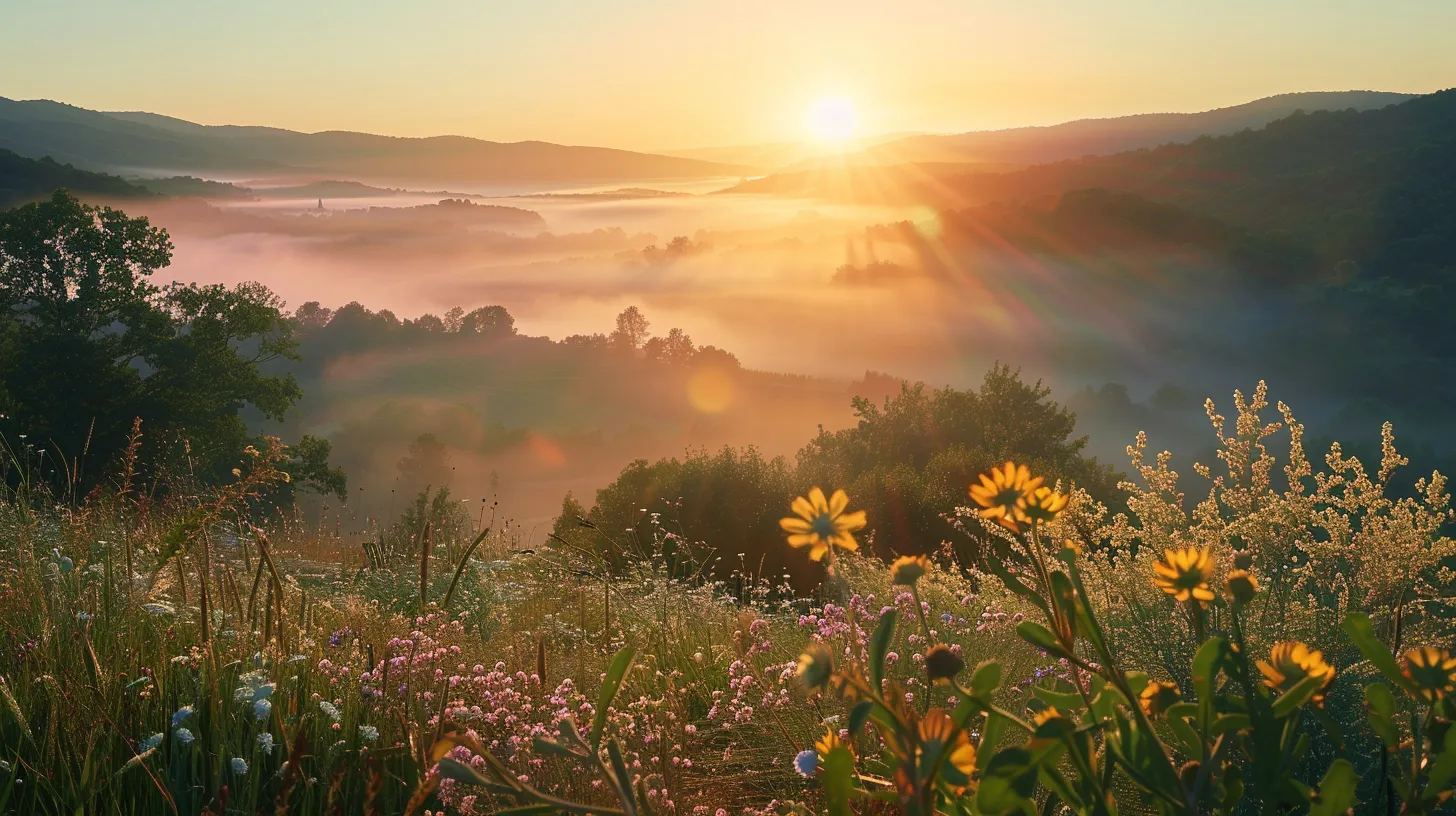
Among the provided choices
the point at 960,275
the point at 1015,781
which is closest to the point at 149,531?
the point at 1015,781

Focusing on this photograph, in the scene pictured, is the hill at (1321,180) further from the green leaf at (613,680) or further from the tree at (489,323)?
the green leaf at (613,680)

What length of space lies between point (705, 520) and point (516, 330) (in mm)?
55570

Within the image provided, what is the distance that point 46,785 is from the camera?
2.66 meters

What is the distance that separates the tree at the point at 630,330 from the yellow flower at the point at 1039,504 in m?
55.3

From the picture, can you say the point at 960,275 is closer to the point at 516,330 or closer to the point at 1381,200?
the point at 1381,200

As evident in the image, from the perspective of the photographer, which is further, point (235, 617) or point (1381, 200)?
point (1381, 200)

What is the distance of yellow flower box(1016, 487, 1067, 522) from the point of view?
3.91ft

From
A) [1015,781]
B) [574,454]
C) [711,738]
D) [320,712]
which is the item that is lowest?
[574,454]

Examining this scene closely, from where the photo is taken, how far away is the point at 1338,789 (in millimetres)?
1154

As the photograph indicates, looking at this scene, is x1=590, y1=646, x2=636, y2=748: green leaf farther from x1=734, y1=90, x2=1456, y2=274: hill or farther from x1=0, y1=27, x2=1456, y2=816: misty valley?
x1=734, y1=90, x2=1456, y2=274: hill

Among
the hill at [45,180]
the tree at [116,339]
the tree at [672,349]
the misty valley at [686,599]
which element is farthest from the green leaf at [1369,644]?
the tree at [672,349]

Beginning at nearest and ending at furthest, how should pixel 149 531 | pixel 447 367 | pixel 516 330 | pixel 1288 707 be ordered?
pixel 1288 707 < pixel 149 531 < pixel 447 367 < pixel 516 330

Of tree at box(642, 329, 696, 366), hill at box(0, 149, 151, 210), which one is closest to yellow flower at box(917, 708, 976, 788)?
hill at box(0, 149, 151, 210)

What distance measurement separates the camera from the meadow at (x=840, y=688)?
1.17 m
